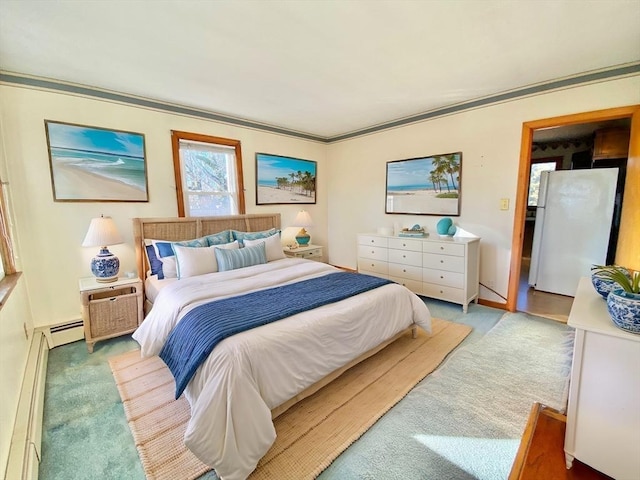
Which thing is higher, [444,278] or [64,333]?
[444,278]

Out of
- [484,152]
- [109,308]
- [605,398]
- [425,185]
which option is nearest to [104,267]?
[109,308]

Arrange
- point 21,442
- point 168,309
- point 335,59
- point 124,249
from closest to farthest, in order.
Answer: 1. point 21,442
2. point 168,309
3. point 335,59
4. point 124,249

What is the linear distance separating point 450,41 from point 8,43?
3246 mm

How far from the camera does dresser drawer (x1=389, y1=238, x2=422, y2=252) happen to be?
11.7 ft

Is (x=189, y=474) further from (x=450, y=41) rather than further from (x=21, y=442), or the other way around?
(x=450, y=41)

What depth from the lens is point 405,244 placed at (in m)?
3.70

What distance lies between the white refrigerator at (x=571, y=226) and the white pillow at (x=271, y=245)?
3.79 m

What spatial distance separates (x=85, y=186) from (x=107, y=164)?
0.31 meters

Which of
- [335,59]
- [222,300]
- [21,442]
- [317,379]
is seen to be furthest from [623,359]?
[21,442]

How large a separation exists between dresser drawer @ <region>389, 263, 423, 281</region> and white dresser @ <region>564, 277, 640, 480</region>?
92.1 inches

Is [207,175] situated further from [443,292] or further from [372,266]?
[443,292]

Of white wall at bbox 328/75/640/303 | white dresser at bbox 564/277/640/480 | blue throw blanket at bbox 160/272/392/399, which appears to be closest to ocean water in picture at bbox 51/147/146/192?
blue throw blanket at bbox 160/272/392/399

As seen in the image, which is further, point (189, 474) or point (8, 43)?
point (8, 43)

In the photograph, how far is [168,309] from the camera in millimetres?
2062
